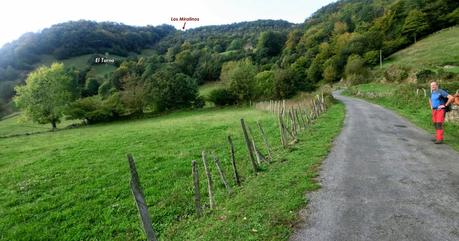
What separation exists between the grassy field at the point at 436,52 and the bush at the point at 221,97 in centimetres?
3686

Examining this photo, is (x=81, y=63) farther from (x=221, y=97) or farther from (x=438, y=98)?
(x=438, y=98)

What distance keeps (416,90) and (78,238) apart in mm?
32538

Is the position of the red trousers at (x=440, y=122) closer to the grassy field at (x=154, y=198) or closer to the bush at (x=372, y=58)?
the grassy field at (x=154, y=198)

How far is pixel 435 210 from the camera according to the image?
6.73m

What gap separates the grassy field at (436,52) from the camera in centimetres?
4931

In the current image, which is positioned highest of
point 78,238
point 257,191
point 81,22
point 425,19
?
point 81,22

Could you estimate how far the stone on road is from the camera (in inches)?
237

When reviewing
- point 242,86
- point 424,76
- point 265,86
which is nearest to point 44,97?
point 242,86

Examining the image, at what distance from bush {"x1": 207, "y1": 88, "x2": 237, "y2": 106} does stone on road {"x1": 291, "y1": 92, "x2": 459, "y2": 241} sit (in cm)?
5685

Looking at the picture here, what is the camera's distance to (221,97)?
6981 centimetres

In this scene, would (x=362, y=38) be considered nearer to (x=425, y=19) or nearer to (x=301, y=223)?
(x=425, y=19)

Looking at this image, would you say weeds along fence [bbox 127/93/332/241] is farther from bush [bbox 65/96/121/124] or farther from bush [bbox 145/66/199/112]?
bush [bbox 145/66/199/112]

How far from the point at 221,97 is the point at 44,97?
37122 millimetres

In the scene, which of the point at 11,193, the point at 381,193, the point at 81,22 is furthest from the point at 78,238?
the point at 81,22
